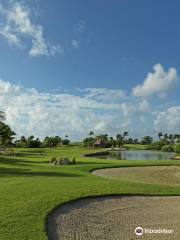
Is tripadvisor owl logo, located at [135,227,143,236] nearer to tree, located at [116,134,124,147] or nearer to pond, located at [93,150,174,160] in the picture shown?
pond, located at [93,150,174,160]

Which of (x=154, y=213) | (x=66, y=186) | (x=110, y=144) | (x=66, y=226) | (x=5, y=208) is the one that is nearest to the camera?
(x=66, y=226)

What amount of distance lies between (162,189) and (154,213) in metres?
5.20

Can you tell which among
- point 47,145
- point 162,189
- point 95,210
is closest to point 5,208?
point 95,210

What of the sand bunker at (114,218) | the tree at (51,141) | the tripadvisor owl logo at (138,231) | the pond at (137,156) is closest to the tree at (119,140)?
the tree at (51,141)

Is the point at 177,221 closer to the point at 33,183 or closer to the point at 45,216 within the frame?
the point at 45,216

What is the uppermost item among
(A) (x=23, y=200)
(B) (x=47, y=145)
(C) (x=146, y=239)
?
(B) (x=47, y=145)

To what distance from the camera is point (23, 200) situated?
12.7 metres

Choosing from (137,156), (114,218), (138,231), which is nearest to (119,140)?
(137,156)

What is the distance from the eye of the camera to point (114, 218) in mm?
11641

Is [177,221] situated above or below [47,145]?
below

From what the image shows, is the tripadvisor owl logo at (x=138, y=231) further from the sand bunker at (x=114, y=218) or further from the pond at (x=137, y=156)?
the pond at (x=137, y=156)

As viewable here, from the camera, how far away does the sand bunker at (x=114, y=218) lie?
9.66 metres

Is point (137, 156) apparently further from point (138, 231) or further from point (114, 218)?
point (138, 231)

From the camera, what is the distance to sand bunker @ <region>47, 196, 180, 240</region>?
31.7 feet
